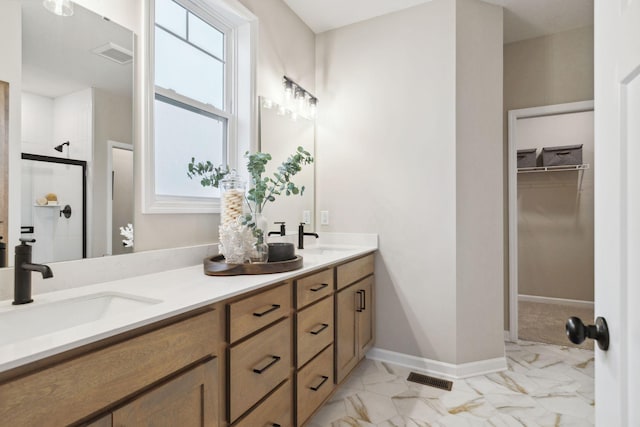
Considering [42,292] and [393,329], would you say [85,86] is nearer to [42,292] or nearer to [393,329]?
[42,292]

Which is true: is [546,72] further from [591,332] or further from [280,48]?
[591,332]

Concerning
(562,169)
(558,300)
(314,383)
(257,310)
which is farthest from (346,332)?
(562,169)

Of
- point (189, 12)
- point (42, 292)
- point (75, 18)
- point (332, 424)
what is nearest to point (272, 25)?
point (189, 12)

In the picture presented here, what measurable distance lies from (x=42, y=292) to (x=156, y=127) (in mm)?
883

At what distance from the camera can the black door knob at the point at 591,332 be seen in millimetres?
668

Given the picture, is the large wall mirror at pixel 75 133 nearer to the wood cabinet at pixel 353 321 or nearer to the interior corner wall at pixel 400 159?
the wood cabinet at pixel 353 321

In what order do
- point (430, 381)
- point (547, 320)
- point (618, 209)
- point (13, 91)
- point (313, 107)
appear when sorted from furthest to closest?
point (547, 320) → point (313, 107) → point (430, 381) → point (13, 91) → point (618, 209)

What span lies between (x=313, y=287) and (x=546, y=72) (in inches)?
113

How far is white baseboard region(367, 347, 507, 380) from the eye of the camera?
235 cm

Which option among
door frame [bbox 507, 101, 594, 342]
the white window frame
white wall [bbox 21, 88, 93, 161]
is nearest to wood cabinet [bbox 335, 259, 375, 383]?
the white window frame

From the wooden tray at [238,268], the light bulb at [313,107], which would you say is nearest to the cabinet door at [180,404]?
the wooden tray at [238,268]

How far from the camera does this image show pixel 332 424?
1.80m

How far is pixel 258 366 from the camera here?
4.25 feet

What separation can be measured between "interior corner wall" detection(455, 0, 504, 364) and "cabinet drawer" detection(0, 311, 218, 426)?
6.33 ft
